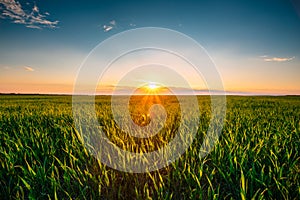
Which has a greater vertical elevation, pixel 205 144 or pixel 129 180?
pixel 205 144

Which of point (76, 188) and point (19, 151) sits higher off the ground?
point (19, 151)

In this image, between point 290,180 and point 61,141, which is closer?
point 290,180

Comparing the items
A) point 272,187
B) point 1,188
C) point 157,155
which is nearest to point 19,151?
point 1,188

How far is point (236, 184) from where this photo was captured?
7.75ft

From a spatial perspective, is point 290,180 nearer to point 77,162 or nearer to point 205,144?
point 205,144

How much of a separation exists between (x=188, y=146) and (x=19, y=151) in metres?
2.28

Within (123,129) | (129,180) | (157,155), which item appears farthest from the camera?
(123,129)

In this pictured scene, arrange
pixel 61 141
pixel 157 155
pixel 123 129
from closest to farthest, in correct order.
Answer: pixel 157 155 → pixel 61 141 → pixel 123 129

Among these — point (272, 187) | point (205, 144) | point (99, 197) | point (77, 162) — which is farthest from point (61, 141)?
point (272, 187)

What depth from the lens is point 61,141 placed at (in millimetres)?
3854

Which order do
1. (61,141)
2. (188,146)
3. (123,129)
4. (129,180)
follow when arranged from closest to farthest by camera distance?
(129,180), (188,146), (61,141), (123,129)

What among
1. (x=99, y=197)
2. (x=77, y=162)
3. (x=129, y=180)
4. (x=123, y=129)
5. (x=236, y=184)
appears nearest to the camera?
(x=99, y=197)

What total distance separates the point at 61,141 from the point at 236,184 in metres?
2.78

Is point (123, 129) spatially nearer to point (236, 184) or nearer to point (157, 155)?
point (157, 155)
